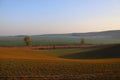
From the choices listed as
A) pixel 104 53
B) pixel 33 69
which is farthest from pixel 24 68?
pixel 104 53

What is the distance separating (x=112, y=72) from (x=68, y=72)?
316cm

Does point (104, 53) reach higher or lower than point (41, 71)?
lower

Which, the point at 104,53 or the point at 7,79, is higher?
the point at 7,79

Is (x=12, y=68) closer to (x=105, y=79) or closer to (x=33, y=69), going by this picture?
(x=33, y=69)

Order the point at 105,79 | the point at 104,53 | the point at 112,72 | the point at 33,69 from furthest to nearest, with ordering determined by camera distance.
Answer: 1. the point at 104,53
2. the point at 33,69
3. the point at 112,72
4. the point at 105,79

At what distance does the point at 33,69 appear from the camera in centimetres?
1756

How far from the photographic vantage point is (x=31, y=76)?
49.5ft

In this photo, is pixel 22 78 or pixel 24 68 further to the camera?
pixel 24 68

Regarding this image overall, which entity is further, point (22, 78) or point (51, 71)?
point (51, 71)

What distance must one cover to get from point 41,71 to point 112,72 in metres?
5.18

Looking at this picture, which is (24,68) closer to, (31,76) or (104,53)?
(31,76)

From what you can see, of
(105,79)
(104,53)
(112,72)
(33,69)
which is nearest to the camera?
(105,79)

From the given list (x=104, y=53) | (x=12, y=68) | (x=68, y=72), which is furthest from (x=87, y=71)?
(x=104, y=53)

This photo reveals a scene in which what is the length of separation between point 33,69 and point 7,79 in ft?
11.2
